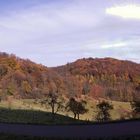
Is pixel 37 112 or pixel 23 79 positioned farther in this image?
pixel 23 79

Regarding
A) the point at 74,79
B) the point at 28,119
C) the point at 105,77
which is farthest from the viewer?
the point at 105,77

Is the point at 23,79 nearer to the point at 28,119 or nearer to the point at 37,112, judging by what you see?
the point at 37,112

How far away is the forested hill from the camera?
107m

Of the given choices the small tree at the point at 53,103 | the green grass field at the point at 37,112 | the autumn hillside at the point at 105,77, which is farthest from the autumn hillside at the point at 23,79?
the small tree at the point at 53,103

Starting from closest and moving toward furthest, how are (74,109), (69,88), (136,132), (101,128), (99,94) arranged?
(136,132), (101,128), (74,109), (69,88), (99,94)

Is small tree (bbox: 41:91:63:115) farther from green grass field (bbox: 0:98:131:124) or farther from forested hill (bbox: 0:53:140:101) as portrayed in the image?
forested hill (bbox: 0:53:140:101)

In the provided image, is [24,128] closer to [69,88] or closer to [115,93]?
[69,88]

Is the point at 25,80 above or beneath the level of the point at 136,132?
above

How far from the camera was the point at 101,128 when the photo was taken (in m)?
22.6

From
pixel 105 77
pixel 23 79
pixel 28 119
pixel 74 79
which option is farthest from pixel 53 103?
pixel 105 77

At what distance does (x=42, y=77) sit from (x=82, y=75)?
3981 cm

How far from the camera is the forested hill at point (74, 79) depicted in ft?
352

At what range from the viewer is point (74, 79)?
5709 inches

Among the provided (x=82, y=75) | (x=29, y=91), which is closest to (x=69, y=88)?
(x=29, y=91)
